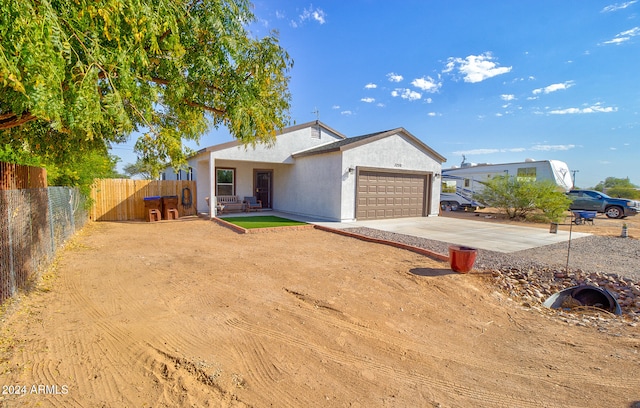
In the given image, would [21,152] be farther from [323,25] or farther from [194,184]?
[323,25]

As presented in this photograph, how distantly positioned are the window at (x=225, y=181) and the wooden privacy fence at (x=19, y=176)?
907 cm

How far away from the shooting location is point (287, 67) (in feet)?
17.3

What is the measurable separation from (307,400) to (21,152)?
26.7 ft

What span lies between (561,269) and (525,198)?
10.9 metres

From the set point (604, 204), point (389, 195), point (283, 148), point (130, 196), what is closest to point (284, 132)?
point (283, 148)

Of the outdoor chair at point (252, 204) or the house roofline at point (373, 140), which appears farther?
the outdoor chair at point (252, 204)

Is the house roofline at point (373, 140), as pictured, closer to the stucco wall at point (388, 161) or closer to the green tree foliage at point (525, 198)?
the stucco wall at point (388, 161)

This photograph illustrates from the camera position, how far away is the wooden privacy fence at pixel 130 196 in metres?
12.9

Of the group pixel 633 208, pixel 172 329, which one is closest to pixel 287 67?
pixel 172 329

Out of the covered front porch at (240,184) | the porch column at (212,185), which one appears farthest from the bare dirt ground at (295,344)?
the covered front porch at (240,184)

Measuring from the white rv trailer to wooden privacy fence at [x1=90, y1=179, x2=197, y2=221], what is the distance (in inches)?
667

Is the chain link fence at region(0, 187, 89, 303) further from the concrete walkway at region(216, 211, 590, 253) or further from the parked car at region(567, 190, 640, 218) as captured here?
the parked car at region(567, 190, 640, 218)

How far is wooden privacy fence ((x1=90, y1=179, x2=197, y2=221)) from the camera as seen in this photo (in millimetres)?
12938

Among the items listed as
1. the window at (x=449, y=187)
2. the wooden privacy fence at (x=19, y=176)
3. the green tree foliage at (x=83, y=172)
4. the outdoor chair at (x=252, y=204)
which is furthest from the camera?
the window at (x=449, y=187)
